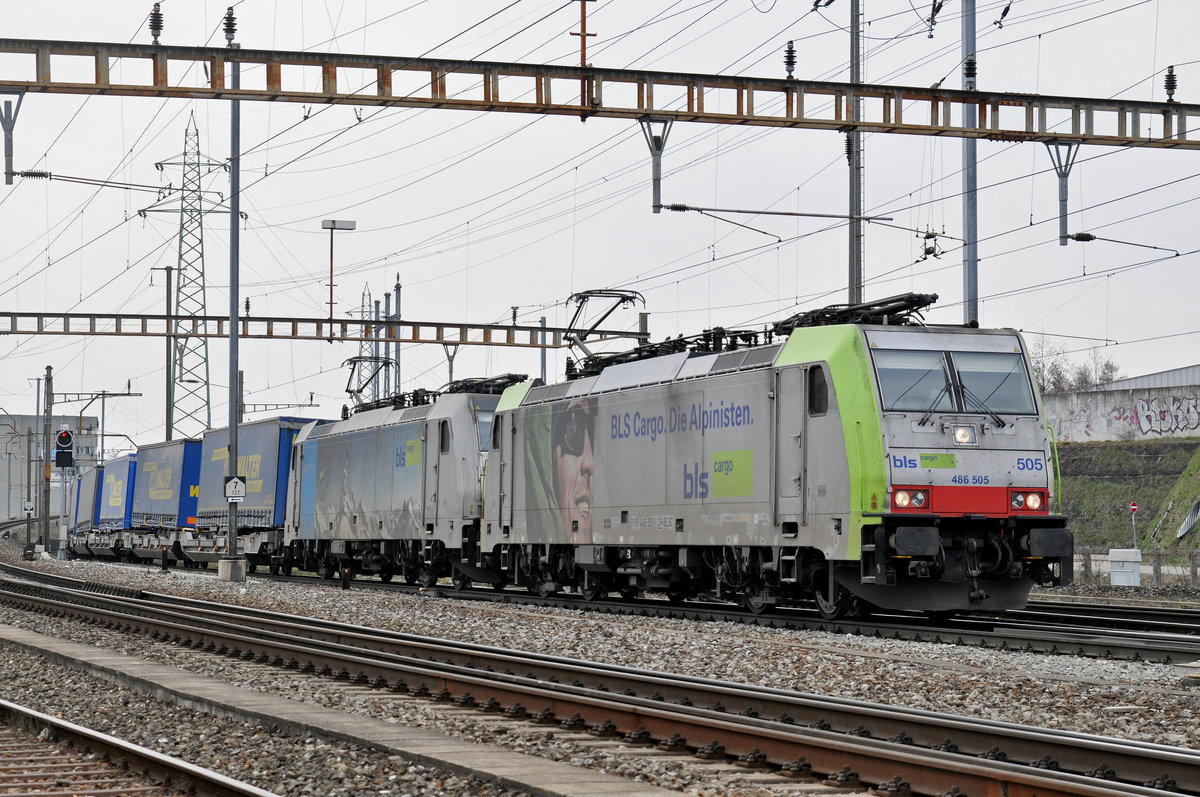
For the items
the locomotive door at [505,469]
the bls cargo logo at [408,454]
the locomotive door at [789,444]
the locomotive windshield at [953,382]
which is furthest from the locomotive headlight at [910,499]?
the bls cargo logo at [408,454]

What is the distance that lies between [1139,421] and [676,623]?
4304cm

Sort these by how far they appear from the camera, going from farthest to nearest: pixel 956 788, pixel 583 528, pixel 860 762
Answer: pixel 583 528 < pixel 860 762 < pixel 956 788

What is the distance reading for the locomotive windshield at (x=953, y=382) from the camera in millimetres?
16266

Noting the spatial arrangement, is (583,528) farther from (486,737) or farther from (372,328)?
(372,328)

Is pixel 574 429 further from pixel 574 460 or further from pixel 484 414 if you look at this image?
pixel 484 414

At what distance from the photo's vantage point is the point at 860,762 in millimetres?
7953

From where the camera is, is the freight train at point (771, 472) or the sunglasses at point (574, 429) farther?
the sunglasses at point (574, 429)

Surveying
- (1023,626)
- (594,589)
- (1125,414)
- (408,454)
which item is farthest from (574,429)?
(1125,414)

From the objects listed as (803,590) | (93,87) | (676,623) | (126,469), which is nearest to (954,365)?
(803,590)

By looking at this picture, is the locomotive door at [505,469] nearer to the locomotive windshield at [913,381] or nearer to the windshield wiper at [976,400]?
the locomotive windshield at [913,381]

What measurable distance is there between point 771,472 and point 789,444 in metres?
0.54

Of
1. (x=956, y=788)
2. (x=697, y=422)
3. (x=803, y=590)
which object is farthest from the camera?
(x=697, y=422)

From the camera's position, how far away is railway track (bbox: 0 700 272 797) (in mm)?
7891

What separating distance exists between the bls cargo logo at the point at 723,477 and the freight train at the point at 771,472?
0.10ft
